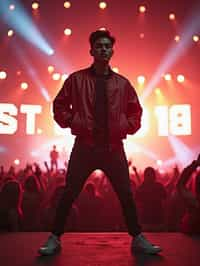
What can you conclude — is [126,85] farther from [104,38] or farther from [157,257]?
[157,257]

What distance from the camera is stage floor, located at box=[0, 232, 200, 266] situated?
7.10ft

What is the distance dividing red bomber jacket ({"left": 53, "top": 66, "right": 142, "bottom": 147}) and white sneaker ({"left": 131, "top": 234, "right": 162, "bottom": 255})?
2.22 ft

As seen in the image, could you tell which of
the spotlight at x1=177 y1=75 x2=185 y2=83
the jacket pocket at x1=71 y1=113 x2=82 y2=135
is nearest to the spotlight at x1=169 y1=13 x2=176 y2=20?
the spotlight at x1=177 y1=75 x2=185 y2=83

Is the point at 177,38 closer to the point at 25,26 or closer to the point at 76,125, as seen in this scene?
the point at 25,26

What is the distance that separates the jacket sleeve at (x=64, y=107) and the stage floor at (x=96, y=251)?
85cm

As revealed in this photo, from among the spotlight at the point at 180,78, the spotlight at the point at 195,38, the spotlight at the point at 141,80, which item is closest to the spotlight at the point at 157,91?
the spotlight at the point at 141,80

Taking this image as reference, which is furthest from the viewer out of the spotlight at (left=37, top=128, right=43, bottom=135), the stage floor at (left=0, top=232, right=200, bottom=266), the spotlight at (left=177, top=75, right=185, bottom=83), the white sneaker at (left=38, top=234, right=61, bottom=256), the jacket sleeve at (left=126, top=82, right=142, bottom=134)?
the spotlight at (left=177, top=75, right=185, bottom=83)

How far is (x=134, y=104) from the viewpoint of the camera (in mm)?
2742

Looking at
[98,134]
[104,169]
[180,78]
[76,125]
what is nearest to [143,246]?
[104,169]

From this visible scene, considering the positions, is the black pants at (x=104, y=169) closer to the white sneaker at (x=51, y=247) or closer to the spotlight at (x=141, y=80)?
the white sneaker at (x=51, y=247)

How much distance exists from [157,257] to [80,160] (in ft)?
2.58

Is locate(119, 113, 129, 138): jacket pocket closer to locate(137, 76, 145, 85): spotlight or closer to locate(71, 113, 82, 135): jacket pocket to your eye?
locate(71, 113, 82, 135): jacket pocket

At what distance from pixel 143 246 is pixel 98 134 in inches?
31.1

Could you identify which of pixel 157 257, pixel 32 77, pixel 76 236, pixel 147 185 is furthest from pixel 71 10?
pixel 157 257
